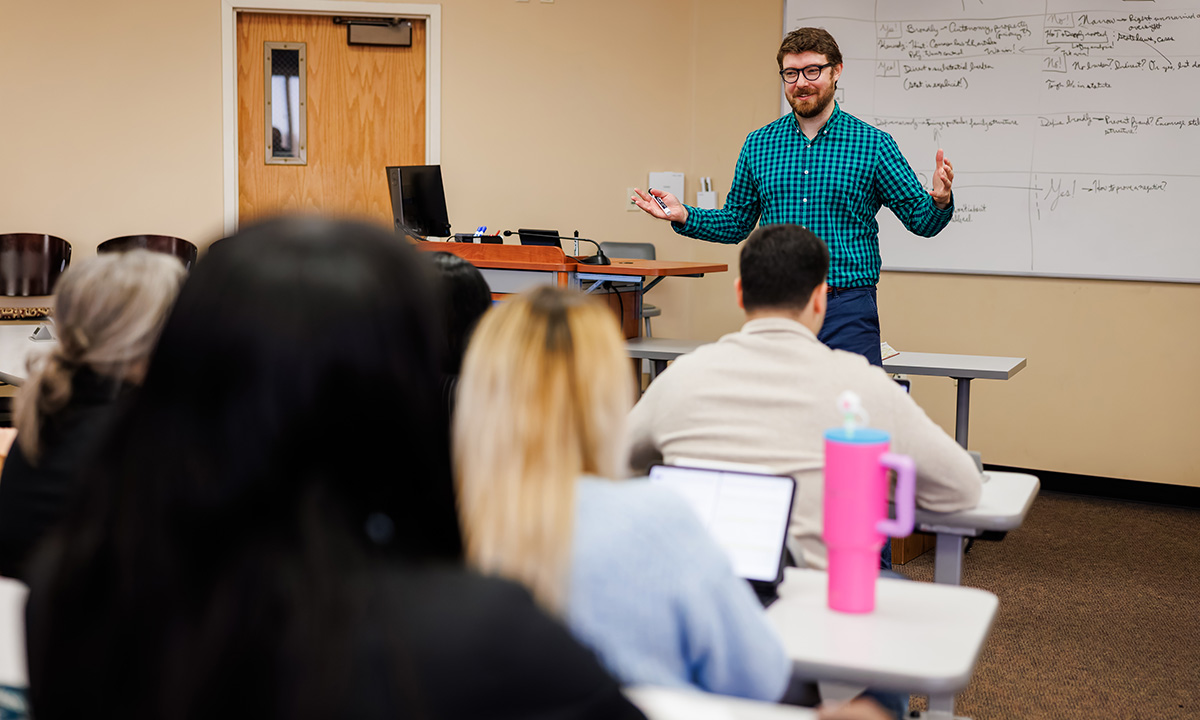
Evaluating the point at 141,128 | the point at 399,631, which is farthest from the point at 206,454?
the point at 141,128

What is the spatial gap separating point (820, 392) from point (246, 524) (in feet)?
4.37

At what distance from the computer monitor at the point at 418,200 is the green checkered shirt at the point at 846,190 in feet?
5.83

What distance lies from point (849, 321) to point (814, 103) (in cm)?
71

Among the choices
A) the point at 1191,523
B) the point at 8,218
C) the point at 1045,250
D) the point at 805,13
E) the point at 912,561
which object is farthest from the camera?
the point at 8,218

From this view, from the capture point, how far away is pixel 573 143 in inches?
230

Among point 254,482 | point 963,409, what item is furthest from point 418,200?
point 254,482

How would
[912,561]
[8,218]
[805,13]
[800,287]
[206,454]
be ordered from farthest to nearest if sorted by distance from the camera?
[8,218], [805,13], [912,561], [800,287], [206,454]

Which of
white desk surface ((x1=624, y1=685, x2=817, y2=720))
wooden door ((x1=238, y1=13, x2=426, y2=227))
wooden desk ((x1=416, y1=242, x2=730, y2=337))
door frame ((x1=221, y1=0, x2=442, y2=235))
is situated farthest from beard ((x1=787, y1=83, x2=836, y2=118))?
wooden door ((x1=238, y1=13, x2=426, y2=227))

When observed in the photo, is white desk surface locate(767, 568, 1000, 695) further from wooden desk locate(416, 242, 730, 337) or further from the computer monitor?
the computer monitor

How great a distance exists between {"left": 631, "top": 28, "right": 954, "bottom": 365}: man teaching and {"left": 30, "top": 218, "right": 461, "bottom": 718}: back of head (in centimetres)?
280

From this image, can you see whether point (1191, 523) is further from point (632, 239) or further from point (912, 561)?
point (632, 239)

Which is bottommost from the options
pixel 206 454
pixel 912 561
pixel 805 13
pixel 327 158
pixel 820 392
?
pixel 912 561

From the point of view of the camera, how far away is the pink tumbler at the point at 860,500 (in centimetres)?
141

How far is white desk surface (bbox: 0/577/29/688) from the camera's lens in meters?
1.05
